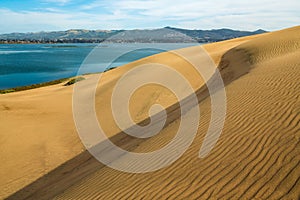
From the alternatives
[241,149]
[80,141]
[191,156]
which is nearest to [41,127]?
[80,141]

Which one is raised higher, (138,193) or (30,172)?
(138,193)

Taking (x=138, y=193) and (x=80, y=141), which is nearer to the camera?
(x=138, y=193)

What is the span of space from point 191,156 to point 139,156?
1665mm

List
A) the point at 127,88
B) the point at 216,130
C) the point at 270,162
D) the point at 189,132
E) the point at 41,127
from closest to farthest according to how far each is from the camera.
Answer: the point at 270,162, the point at 216,130, the point at 189,132, the point at 41,127, the point at 127,88

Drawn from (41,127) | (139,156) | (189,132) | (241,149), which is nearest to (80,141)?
(41,127)

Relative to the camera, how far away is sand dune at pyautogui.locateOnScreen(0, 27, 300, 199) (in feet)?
15.1

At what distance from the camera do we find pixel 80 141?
10938 mm

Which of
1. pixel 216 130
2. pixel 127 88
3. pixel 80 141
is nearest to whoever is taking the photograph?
pixel 216 130

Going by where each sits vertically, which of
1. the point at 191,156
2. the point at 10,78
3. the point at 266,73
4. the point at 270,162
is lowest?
the point at 10,78

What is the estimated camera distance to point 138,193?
5.07 meters

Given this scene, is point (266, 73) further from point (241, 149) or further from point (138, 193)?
point (138, 193)

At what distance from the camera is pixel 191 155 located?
19.8 feet

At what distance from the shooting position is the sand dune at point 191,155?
461 centimetres

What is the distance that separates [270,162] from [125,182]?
2979 mm
